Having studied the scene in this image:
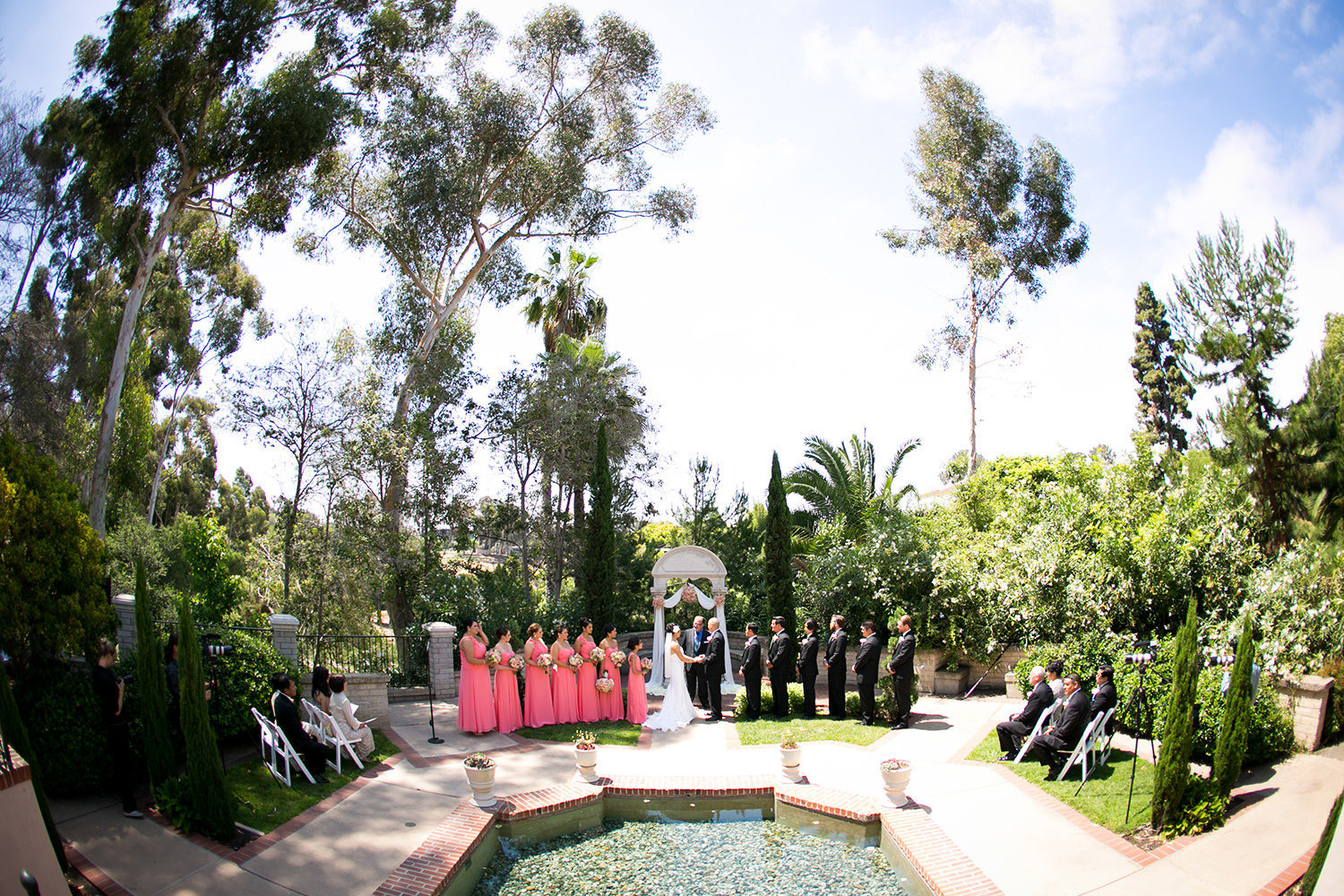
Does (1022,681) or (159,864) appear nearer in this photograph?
(159,864)

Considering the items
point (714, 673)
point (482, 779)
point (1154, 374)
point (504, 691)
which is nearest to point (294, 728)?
point (482, 779)

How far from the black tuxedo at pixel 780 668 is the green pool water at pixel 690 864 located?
443 cm

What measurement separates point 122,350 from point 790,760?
50.8ft

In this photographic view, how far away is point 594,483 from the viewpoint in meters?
20.3

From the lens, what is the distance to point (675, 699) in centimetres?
1295

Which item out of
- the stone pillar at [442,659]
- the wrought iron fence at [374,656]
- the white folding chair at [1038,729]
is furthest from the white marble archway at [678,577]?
the white folding chair at [1038,729]

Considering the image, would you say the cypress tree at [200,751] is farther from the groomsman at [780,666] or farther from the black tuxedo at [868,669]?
the black tuxedo at [868,669]

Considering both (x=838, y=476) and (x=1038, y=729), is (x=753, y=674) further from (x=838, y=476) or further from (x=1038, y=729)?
(x=838, y=476)

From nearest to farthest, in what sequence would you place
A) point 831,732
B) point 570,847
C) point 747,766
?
point 570,847, point 747,766, point 831,732

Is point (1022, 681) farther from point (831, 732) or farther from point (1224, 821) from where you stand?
point (1224, 821)

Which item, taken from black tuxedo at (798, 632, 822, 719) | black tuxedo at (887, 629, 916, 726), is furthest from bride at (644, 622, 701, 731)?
black tuxedo at (887, 629, 916, 726)

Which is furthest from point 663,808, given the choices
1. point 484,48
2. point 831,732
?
point 484,48

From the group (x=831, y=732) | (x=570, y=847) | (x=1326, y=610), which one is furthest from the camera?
(x=831, y=732)

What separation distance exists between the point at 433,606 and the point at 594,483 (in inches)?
199
